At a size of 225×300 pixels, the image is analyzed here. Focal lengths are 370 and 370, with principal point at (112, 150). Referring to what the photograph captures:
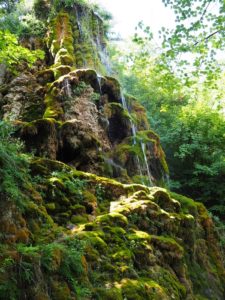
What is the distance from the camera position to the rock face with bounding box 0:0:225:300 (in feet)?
19.4

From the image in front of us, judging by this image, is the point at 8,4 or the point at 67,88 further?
the point at 8,4

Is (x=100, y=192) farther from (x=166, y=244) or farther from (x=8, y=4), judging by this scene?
(x=8, y=4)

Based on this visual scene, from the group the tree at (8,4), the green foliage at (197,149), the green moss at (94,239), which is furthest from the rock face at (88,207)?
the tree at (8,4)

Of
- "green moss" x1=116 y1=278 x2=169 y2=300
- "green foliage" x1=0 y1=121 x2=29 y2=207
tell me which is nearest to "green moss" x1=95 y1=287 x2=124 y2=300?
"green moss" x1=116 y1=278 x2=169 y2=300

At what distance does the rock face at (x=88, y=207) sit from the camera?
5.93 meters

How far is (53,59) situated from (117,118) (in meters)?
5.16

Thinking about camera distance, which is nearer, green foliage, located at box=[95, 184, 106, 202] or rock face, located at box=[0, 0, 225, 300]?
rock face, located at box=[0, 0, 225, 300]

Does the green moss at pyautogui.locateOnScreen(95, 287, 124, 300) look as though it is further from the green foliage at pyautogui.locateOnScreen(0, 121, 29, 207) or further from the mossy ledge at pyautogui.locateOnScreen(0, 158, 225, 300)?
the green foliage at pyautogui.locateOnScreen(0, 121, 29, 207)

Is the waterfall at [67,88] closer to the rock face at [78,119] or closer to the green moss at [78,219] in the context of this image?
the rock face at [78,119]

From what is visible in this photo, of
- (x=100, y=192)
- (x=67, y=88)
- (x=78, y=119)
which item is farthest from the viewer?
(x=67, y=88)

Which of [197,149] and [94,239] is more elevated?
[197,149]

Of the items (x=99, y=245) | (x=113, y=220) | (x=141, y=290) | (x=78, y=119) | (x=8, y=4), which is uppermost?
(x=8, y=4)

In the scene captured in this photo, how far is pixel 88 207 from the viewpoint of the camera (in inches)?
379

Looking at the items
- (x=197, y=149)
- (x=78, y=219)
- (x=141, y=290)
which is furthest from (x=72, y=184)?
(x=197, y=149)
